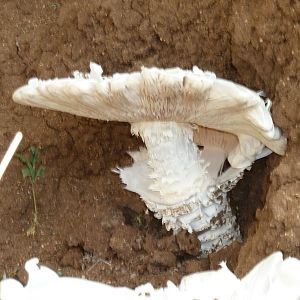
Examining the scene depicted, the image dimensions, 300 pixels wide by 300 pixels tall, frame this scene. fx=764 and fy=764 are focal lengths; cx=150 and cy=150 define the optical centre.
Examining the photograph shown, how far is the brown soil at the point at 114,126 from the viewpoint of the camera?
8.17 feet

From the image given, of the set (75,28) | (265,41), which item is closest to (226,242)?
(265,41)

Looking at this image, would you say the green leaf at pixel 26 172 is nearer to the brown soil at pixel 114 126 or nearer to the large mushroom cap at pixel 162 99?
the brown soil at pixel 114 126

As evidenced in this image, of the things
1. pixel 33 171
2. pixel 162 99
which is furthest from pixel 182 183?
pixel 33 171

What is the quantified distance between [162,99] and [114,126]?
831 mm

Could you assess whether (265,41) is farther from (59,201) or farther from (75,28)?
(59,201)

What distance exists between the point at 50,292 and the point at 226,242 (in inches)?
41.5

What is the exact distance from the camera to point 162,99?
7.12 ft

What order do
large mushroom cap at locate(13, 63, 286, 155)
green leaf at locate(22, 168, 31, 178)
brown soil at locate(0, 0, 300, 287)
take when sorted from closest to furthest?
large mushroom cap at locate(13, 63, 286, 155) → brown soil at locate(0, 0, 300, 287) → green leaf at locate(22, 168, 31, 178)

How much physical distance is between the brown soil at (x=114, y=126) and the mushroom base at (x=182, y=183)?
0.08 metres

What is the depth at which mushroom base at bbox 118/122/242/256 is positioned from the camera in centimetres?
249

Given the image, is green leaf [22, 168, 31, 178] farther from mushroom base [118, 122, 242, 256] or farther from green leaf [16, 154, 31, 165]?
mushroom base [118, 122, 242, 256]

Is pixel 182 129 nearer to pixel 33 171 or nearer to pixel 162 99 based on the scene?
pixel 162 99

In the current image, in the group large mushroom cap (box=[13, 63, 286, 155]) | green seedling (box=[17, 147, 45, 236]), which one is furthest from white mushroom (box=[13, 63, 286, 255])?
green seedling (box=[17, 147, 45, 236])

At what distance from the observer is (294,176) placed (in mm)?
2299
